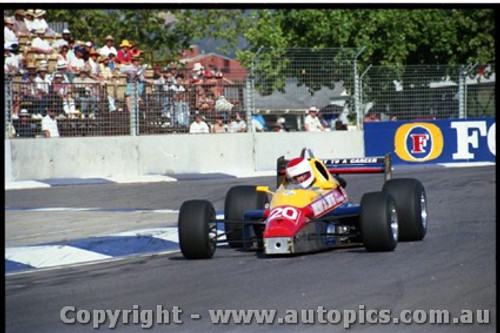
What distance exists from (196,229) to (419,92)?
46.5 ft

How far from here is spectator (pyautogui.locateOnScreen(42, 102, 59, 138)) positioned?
1833 cm

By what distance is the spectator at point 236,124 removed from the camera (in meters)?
20.6

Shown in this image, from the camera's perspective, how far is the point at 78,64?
1880 cm

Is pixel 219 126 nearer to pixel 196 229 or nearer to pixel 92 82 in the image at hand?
pixel 92 82

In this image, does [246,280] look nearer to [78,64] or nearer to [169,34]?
[78,64]

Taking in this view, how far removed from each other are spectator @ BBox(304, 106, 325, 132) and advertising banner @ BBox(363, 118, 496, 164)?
3.50 ft

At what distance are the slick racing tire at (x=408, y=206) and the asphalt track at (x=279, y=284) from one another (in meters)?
0.18

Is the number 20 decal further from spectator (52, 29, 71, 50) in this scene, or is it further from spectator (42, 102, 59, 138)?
spectator (52, 29, 71, 50)

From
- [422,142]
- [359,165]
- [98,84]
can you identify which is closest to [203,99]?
[98,84]

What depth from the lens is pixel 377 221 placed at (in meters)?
8.98

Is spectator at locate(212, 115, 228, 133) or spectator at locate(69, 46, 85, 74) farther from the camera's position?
spectator at locate(212, 115, 228, 133)

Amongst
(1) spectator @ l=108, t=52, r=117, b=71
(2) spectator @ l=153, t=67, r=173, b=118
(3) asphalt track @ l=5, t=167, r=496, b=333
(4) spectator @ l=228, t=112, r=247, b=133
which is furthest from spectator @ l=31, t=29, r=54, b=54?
(3) asphalt track @ l=5, t=167, r=496, b=333

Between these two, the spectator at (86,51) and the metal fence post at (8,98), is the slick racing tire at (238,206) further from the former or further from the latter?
the spectator at (86,51)

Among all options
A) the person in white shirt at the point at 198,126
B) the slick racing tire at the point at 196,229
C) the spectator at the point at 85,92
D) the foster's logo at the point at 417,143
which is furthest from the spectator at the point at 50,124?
the slick racing tire at the point at 196,229
